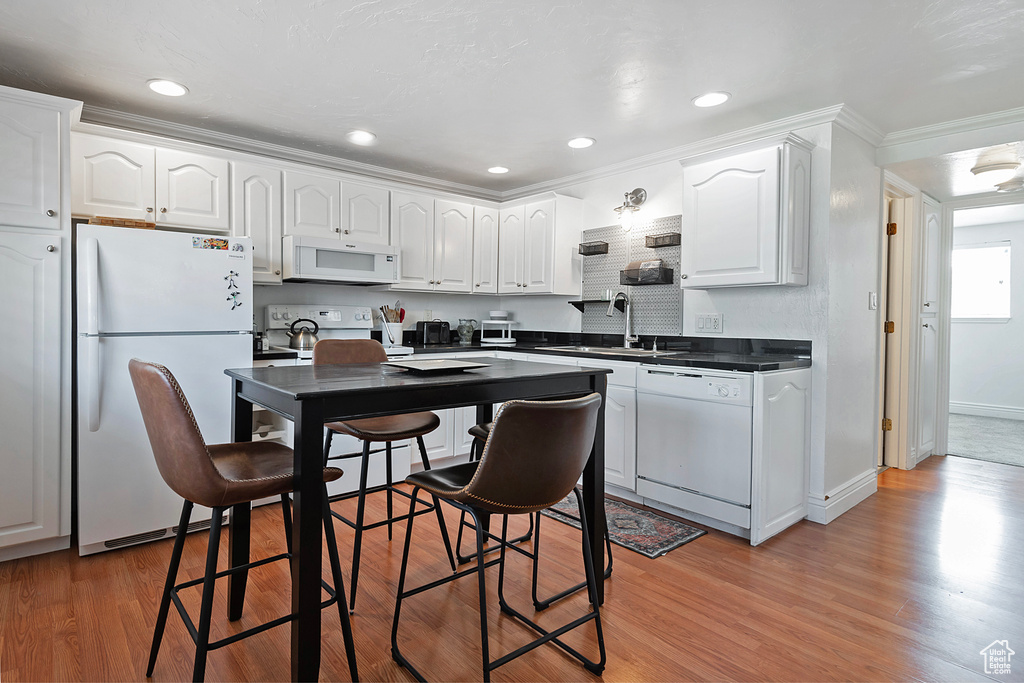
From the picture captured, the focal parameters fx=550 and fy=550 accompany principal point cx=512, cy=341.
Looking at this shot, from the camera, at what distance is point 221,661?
1783 mm

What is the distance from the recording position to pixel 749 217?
2.99 meters

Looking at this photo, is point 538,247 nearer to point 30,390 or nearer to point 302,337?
point 302,337

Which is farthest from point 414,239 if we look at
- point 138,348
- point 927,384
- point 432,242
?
point 927,384

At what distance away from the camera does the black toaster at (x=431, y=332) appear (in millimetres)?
4453

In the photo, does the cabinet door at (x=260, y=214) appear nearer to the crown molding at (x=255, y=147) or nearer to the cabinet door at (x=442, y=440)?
the crown molding at (x=255, y=147)

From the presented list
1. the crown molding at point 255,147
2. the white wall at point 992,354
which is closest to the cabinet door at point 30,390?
the crown molding at point 255,147

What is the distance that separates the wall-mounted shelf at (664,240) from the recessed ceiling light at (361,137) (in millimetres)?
1954

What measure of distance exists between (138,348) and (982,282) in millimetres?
8334

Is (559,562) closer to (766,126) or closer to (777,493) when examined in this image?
(777,493)

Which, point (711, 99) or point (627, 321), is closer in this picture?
point (711, 99)

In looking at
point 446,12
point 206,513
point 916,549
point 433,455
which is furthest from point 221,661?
point 916,549

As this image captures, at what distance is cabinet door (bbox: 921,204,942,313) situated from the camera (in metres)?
4.16

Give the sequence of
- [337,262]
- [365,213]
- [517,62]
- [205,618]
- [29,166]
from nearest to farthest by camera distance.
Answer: [205,618]
[29,166]
[517,62]
[337,262]
[365,213]

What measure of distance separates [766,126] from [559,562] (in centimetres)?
272
